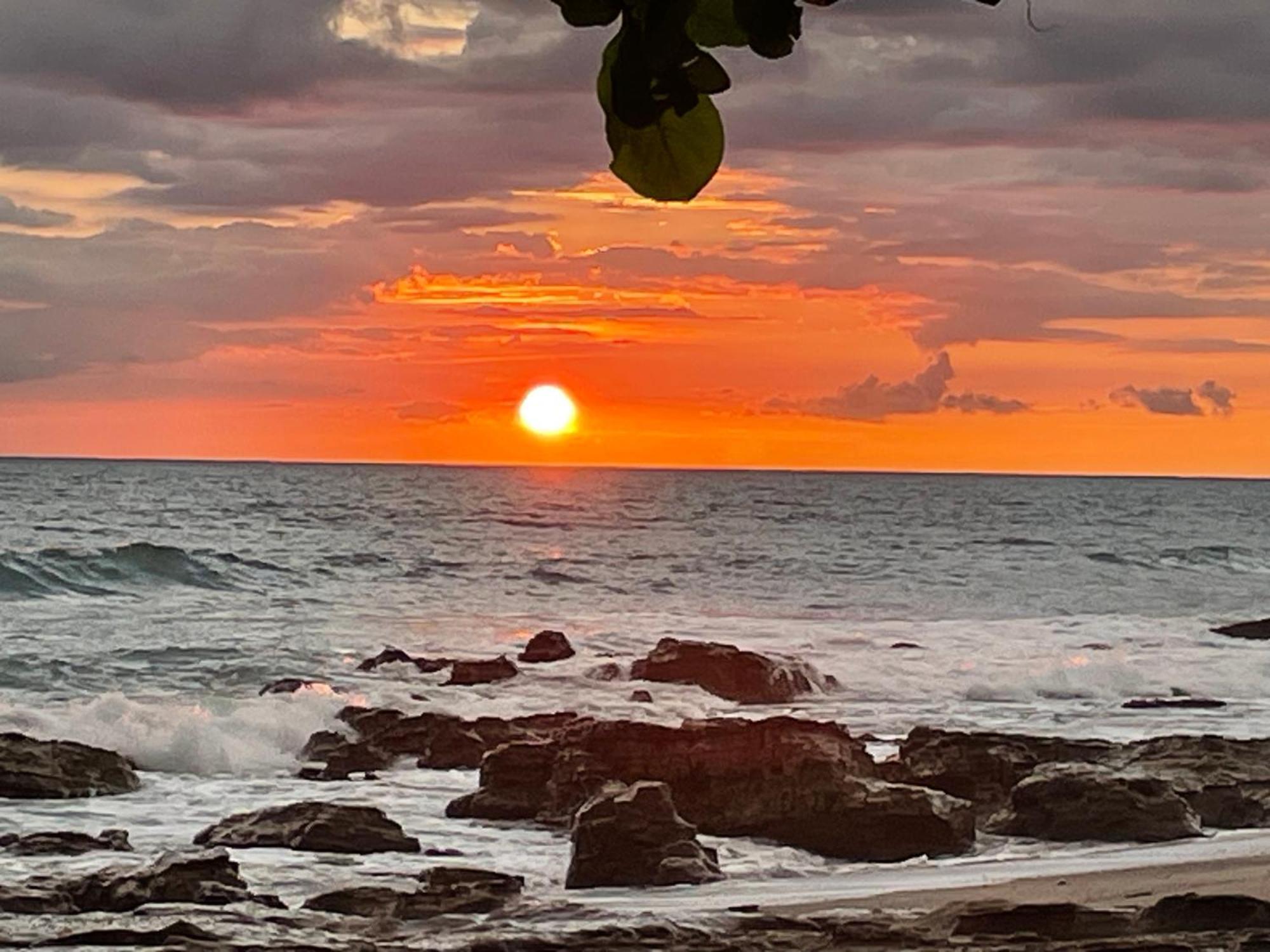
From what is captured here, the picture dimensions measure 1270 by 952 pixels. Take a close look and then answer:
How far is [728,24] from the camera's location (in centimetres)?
106

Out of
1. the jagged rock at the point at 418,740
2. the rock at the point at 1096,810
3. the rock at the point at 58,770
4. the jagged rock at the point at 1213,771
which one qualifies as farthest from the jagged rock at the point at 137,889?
the jagged rock at the point at 1213,771

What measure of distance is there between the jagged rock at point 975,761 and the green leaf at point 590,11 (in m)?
15.0

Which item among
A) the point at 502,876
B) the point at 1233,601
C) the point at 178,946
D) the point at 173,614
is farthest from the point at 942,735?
the point at 1233,601

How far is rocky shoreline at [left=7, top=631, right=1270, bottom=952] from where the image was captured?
10.6m

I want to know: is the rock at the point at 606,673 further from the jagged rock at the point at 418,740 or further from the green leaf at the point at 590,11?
the green leaf at the point at 590,11

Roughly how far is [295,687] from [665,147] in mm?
25398

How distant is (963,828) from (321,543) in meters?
50.2

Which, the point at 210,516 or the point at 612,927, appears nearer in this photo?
the point at 612,927

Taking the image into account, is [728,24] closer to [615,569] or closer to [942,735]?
[942,735]

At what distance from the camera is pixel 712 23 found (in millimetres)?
1079

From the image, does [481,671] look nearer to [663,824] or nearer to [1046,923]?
[663,824]

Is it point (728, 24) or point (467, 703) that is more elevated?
point (728, 24)

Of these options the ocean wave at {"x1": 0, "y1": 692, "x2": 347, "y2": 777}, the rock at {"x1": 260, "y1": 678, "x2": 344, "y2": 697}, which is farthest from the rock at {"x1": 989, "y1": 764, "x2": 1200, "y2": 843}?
the rock at {"x1": 260, "y1": 678, "x2": 344, "y2": 697}

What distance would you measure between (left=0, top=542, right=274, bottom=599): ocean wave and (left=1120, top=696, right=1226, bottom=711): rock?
24.1 meters
